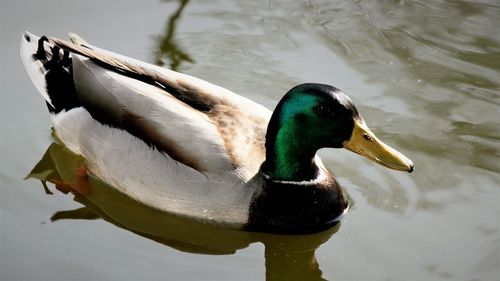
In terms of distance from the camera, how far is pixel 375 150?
5.88 meters

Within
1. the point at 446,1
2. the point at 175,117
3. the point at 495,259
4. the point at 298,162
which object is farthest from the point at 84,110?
the point at 446,1

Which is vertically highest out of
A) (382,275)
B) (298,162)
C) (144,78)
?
(144,78)

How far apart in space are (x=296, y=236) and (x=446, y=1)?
12.2 feet

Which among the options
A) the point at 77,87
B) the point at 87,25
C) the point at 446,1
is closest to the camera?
the point at 77,87

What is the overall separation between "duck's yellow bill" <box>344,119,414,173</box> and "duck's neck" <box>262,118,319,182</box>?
31 centimetres

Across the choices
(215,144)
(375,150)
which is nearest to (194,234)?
(215,144)

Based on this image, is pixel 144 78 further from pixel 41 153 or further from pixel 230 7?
pixel 230 7

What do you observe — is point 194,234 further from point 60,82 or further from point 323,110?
point 60,82

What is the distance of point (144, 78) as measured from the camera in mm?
6457

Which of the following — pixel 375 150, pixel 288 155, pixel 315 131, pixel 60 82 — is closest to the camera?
pixel 375 150

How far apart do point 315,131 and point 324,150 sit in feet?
3.51

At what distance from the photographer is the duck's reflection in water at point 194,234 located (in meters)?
6.08

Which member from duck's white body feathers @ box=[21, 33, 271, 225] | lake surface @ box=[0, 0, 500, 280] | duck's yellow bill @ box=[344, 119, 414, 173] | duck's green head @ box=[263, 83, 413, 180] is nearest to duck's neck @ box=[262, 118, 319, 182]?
→ duck's green head @ box=[263, 83, 413, 180]

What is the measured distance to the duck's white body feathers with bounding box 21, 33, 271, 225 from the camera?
607 centimetres
